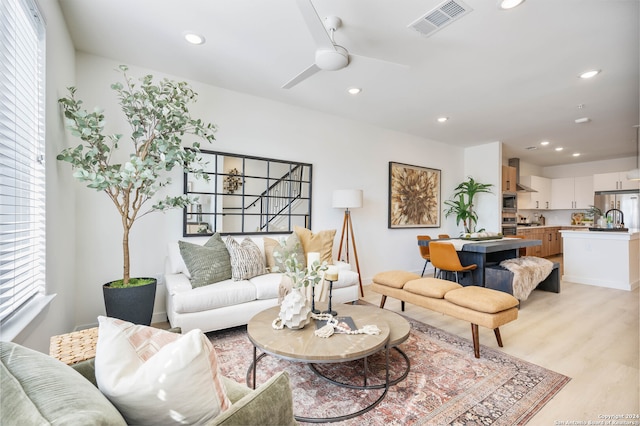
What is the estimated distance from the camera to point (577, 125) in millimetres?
4727

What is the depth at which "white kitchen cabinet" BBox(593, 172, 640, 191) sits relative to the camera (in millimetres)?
6285

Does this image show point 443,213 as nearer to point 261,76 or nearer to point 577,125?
point 577,125

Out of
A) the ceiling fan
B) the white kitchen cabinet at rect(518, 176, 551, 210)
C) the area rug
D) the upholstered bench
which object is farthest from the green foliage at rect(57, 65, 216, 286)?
the white kitchen cabinet at rect(518, 176, 551, 210)

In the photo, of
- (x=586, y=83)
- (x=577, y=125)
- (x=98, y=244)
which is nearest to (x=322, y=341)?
(x=98, y=244)

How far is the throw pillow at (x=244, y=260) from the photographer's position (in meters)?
3.01

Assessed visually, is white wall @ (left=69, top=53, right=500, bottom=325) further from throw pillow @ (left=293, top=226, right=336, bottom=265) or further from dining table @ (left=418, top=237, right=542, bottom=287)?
dining table @ (left=418, top=237, right=542, bottom=287)

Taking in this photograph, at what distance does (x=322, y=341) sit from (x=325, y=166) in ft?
9.92

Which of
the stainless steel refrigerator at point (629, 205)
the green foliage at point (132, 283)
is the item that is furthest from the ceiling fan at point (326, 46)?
the stainless steel refrigerator at point (629, 205)

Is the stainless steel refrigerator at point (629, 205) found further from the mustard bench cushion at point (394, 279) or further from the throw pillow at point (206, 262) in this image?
the throw pillow at point (206, 262)

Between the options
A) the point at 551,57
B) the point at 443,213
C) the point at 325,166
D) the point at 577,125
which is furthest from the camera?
the point at 443,213

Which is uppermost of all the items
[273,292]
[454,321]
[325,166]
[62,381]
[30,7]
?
[30,7]

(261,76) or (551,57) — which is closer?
(551,57)

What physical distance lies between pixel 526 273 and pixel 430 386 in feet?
8.32

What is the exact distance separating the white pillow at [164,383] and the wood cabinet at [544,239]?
7614 mm
